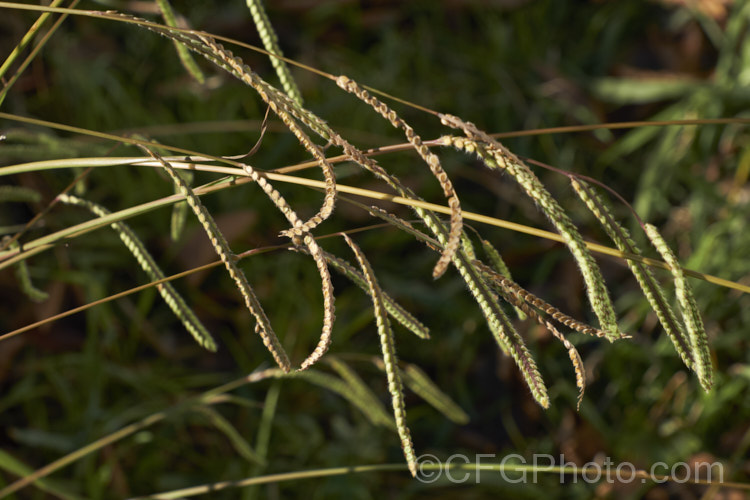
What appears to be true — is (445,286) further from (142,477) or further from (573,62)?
(573,62)

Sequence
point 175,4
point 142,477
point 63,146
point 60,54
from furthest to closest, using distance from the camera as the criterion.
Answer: point 175,4, point 60,54, point 142,477, point 63,146

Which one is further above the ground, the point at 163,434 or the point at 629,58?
the point at 629,58

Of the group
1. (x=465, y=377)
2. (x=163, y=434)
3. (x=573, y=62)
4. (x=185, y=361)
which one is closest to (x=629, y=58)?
(x=573, y=62)

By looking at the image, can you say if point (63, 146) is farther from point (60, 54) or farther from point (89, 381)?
point (60, 54)

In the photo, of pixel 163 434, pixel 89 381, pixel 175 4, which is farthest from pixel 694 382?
pixel 175 4

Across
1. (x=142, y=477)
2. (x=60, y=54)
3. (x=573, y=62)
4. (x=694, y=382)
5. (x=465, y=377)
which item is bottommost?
(x=694, y=382)

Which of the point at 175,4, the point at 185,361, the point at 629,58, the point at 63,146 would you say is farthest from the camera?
the point at 629,58

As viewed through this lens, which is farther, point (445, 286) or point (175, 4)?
point (175, 4)
